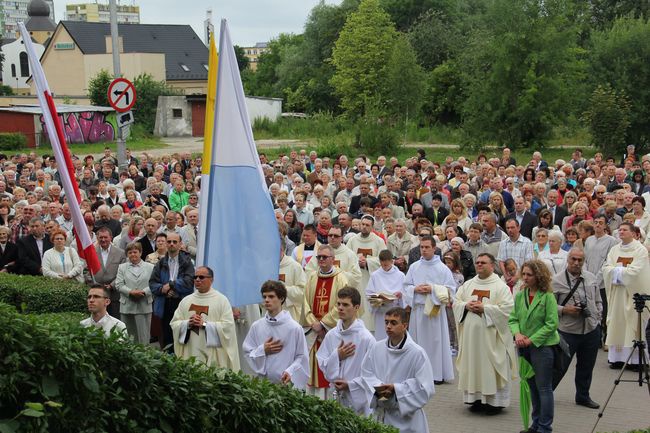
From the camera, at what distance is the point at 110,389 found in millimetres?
5250

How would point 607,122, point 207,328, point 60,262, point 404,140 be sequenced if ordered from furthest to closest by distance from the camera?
point 404,140 < point 607,122 < point 60,262 < point 207,328

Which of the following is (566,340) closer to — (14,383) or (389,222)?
(389,222)

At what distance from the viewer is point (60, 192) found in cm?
1880

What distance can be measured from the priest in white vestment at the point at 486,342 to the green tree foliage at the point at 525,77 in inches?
1070

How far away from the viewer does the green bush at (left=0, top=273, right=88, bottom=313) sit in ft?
42.0

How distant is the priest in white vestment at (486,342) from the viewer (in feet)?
36.6

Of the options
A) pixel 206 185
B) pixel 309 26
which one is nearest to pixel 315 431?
pixel 206 185

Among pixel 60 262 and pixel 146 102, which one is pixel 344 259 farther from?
pixel 146 102

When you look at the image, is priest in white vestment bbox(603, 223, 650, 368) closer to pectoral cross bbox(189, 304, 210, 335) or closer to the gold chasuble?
the gold chasuble

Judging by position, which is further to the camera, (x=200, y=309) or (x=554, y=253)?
(x=554, y=253)

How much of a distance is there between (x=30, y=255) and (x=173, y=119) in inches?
1868

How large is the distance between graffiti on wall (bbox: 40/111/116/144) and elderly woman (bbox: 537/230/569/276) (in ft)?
131

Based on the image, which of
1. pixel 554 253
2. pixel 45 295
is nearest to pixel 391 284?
pixel 554 253

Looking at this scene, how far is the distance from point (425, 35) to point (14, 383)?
63.5 meters
